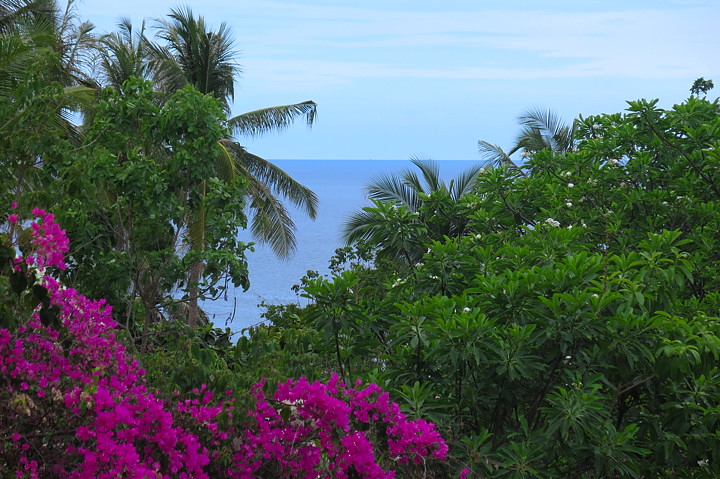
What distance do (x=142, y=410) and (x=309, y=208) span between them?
60.5 feet

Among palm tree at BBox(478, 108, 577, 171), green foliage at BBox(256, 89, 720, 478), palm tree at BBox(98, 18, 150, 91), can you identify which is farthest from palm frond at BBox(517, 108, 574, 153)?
green foliage at BBox(256, 89, 720, 478)

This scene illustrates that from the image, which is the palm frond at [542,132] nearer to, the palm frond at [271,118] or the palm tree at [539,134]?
the palm tree at [539,134]

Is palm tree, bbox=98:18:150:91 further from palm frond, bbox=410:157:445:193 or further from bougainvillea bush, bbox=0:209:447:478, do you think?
bougainvillea bush, bbox=0:209:447:478

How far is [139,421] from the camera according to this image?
342cm

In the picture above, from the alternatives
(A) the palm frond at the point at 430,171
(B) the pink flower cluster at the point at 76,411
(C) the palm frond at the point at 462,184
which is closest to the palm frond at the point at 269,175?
(A) the palm frond at the point at 430,171

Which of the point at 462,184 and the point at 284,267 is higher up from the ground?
the point at 462,184

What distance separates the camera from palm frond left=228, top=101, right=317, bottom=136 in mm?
21141

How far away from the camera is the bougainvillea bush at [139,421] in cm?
334

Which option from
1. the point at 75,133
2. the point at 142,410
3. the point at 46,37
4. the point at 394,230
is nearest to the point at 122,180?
the point at 394,230

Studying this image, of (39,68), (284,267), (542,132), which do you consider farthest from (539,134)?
(284,267)

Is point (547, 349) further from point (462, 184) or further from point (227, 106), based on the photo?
point (227, 106)

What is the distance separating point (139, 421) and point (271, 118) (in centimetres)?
1861

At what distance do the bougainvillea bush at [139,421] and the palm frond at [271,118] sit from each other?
17482 millimetres

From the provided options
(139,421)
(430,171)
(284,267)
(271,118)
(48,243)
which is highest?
(271,118)
